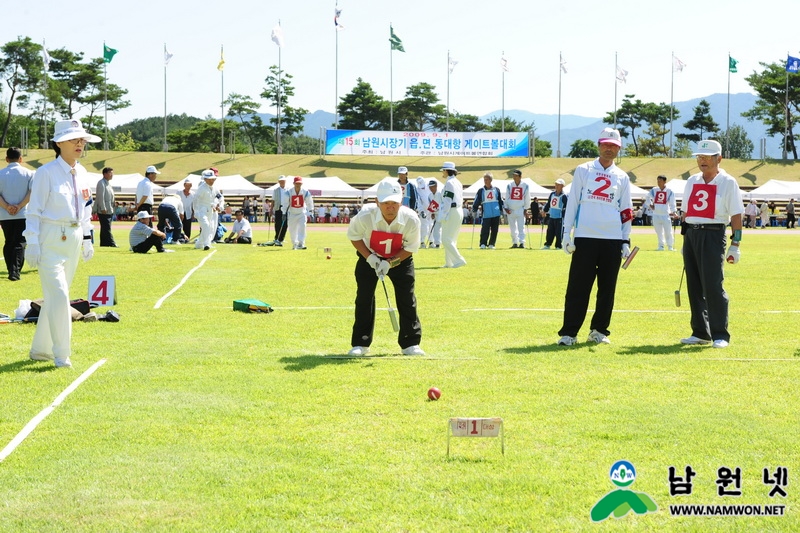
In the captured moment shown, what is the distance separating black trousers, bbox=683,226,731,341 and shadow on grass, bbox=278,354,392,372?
3.43 meters

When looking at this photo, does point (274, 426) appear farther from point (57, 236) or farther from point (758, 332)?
point (758, 332)

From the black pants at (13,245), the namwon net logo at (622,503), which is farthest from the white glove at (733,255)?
the black pants at (13,245)

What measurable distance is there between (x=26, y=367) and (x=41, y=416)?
2.09 metres

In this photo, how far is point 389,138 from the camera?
71.7 m

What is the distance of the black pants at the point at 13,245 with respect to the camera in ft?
53.0

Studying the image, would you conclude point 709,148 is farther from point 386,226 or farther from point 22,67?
point 22,67

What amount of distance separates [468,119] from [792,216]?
5798 centimetres

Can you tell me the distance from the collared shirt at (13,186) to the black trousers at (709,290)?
442 inches

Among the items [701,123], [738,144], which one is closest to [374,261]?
[701,123]

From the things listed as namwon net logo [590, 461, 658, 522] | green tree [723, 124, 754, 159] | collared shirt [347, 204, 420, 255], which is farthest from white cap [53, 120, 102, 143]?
green tree [723, 124, 754, 159]

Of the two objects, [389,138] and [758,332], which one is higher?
[389,138]

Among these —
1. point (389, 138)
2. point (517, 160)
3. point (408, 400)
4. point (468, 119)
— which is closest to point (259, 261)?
point (408, 400)

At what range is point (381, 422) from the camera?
250 inches

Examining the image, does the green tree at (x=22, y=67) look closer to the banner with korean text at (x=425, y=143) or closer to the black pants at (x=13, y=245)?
the banner with korean text at (x=425, y=143)
